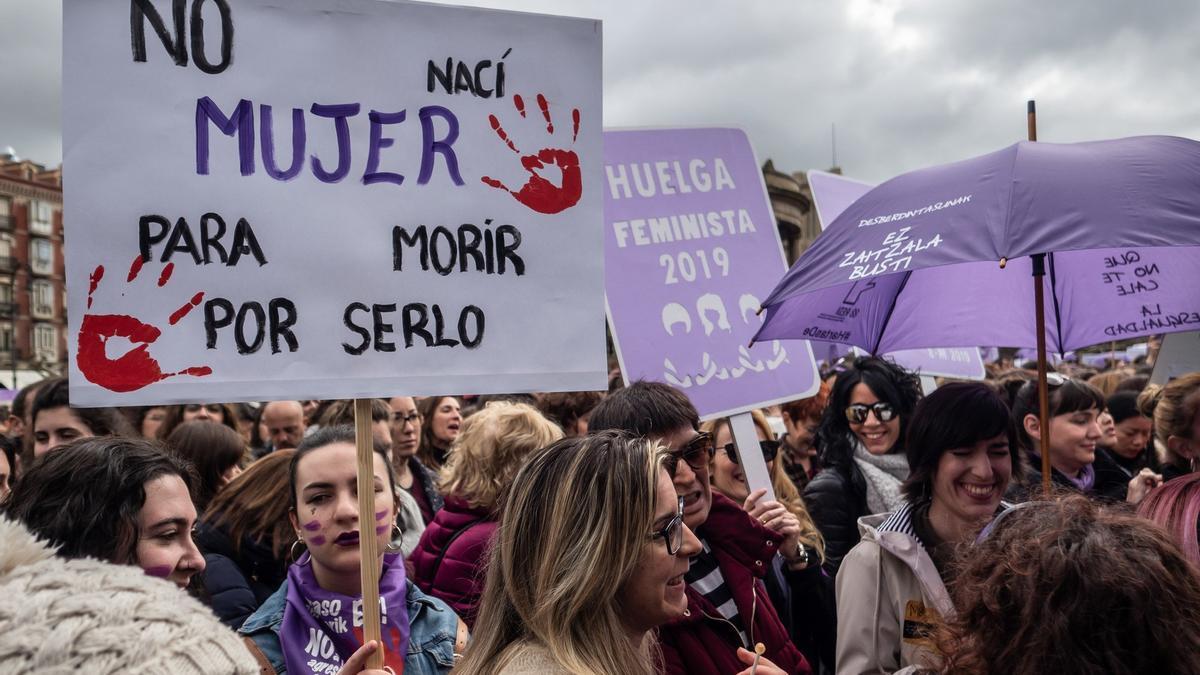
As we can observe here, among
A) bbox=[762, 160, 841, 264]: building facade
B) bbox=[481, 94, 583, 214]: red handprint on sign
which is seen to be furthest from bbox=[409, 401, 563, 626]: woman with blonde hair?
bbox=[762, 160, 841, 264]: building facade

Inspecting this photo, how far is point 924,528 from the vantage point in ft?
9.63

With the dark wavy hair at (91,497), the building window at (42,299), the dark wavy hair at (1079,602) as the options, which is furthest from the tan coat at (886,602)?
the building window at (42,299)

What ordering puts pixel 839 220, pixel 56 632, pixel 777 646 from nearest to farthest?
pixel 56 632, pixel 777 646, pixel 839 220

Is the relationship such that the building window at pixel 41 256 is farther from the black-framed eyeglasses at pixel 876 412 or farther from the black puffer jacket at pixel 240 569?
the black-framed eyeglasses at pixel 876 412

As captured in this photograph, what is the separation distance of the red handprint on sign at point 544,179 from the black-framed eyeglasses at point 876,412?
8.98 feet

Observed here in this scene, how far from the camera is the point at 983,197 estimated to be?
2.79 m

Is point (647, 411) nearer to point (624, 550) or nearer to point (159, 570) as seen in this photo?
point (624, 550)

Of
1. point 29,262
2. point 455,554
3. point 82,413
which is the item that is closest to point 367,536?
point 455,554

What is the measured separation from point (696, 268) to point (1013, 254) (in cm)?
165

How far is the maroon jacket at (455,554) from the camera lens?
3.39m

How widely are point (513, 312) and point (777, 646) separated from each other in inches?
53.0

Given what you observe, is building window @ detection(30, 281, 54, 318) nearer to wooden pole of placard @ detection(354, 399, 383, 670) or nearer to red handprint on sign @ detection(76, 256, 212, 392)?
red handprint on sign @ detection(76, 256, 212, 392)

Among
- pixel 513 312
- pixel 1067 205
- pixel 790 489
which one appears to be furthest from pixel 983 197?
pixel 790 489

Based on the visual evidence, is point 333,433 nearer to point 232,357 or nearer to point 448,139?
point 232,357
